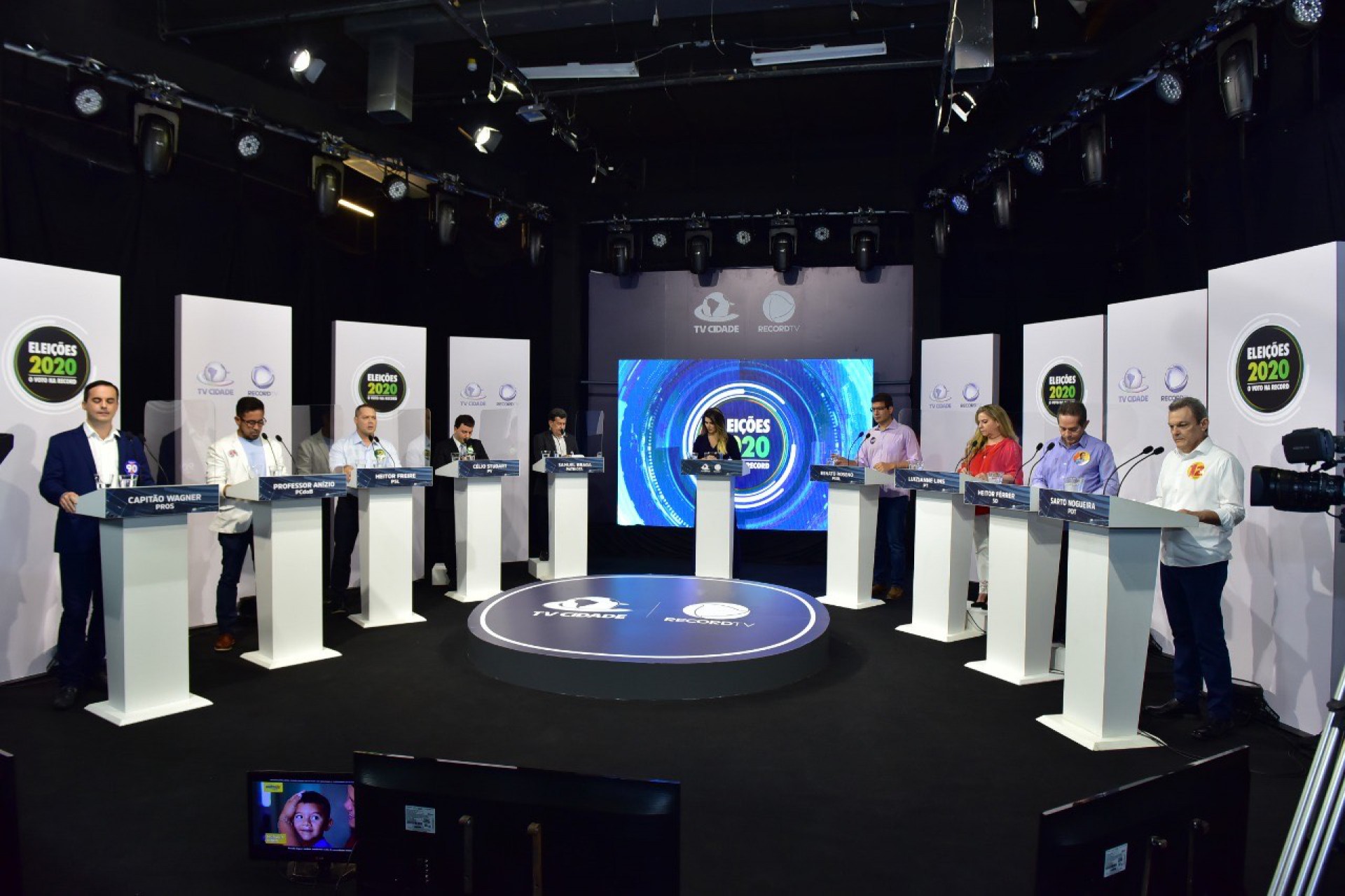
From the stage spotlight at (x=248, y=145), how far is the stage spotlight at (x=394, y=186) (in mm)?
1263

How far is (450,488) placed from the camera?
7875mm

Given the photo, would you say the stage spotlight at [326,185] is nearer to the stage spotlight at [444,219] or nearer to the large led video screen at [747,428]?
the stage spotlight at [444,219]

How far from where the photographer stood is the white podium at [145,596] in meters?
4.09

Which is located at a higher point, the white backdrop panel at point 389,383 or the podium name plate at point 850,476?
the white backdrop panel at point 389,383

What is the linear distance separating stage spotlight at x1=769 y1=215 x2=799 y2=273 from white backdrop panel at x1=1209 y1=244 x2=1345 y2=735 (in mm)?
4599

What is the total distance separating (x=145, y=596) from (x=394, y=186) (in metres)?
4.52

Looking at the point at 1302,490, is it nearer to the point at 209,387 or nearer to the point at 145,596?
the point at 145,596

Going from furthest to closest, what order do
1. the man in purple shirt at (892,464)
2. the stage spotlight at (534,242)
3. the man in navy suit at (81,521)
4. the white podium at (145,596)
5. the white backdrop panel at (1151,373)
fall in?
the stage spotlight at (534,242) → the man in purple shirt at (892,464) → the white backdrop panel at (1151,373) → the man in navy suit at (81,521) → the white podium at (145,596)

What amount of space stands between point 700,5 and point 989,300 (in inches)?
162

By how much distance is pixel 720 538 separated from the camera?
284 inches

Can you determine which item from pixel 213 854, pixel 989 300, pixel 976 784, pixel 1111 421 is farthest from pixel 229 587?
pixel 989 300

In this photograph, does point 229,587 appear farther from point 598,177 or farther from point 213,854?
point 598,177

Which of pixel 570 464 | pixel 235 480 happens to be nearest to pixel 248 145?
pixel 235 480

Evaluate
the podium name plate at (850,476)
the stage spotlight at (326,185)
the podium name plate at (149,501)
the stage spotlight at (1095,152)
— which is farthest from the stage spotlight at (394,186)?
the stage spotlight at (1095,152)
